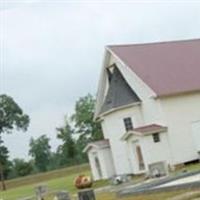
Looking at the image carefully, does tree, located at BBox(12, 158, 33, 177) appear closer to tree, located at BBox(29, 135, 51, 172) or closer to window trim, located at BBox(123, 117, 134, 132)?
tree, located at BBox(29, 135, 51, 172)

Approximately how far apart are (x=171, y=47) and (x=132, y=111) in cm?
658

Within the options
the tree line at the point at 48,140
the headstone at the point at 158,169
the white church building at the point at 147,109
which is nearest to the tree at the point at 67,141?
the tree line at the point at 48,140

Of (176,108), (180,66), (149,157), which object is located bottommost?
(149,157)

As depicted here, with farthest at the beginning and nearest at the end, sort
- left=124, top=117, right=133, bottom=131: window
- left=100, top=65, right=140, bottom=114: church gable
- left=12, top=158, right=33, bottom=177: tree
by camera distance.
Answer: left=12, top=158, right=33, bottom=177: tree, left=100, top=65, right=140, bottom=114: church gable, left=124, top=117, right=133, bottom=131: window

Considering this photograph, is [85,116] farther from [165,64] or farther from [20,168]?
[165,64]

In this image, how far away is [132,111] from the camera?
45938 mm

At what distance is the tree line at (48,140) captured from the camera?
89000 mm

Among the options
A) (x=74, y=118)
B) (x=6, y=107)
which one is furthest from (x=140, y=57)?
(x=6, y=107)

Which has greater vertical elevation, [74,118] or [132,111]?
[74,118]

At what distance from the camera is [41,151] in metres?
128

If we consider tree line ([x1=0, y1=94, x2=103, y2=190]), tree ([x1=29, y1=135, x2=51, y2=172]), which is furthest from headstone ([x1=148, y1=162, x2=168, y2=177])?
tree ([x1=29, y1=135, x2=51, y2=172])

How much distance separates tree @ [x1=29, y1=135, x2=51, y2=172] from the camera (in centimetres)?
12750

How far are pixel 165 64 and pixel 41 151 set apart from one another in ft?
275

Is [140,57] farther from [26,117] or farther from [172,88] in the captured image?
[26,117]
